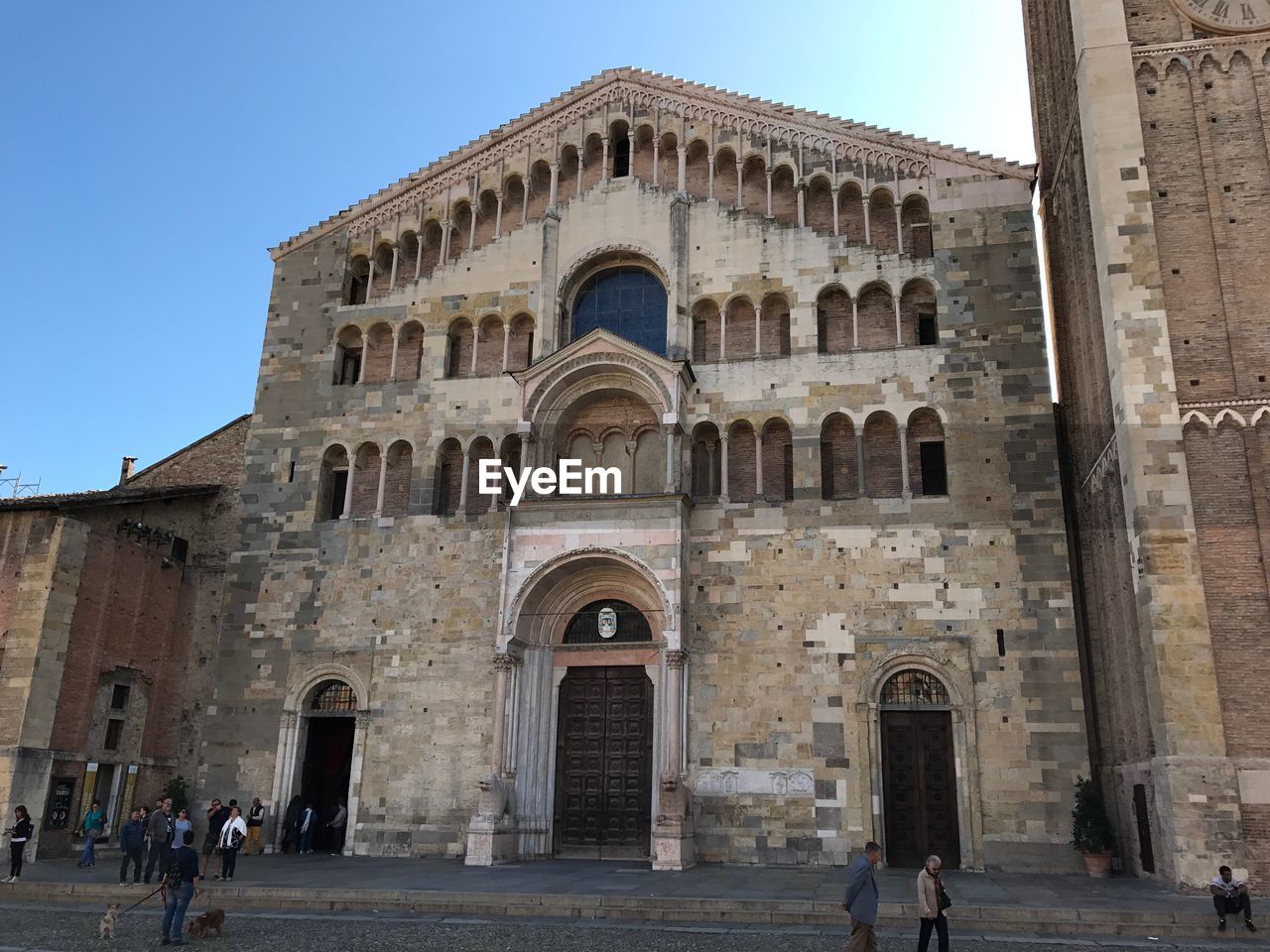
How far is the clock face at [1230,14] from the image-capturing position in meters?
19.5

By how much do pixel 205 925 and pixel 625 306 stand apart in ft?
54.0

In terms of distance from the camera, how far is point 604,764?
21.6 meters

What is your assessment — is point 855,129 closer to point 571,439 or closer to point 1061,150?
point 1061,150

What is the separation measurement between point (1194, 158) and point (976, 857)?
13.7m

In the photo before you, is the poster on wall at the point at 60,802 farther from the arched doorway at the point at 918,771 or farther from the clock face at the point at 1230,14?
the clock face at the point at 1230,14

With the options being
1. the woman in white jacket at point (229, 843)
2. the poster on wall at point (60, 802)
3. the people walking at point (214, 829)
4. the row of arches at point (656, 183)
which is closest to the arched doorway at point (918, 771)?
the row of arches at point (656, 183)

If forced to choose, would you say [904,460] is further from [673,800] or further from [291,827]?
[291,827]

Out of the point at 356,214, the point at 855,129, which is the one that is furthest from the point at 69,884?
the point at 855,129

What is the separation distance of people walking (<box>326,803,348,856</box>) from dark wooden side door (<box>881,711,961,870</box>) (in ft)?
37.9

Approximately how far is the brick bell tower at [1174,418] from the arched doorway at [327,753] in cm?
1597

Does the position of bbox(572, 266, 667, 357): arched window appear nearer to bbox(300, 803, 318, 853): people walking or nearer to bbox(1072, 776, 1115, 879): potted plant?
bbox(300, 803, 318, 853): people walking

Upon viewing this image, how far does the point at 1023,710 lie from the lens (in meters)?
19.5
